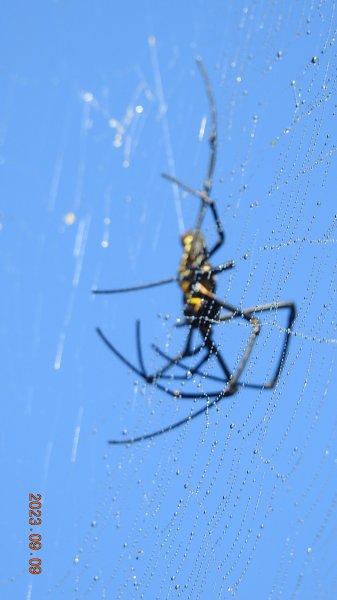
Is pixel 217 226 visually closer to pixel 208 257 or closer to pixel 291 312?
pixel 208 257

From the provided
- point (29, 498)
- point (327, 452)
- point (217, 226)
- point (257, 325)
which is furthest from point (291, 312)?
point (29, 498)

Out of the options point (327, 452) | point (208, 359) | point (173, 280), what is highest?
point (173, 280)

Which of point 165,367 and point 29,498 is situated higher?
point 165,367

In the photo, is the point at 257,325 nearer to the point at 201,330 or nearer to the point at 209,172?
the point at 201,330

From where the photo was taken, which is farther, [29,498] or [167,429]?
[29,498]

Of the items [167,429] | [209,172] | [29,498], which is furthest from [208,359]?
[29,498]

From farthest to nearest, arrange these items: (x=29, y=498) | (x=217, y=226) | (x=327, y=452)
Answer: (x=29, y=498)
(x=217, y=226)
(x=327, y=452)

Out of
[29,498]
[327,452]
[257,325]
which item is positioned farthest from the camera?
[29,498]

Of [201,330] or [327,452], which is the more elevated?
[201,330]

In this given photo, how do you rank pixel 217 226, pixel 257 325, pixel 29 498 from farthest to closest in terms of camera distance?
pixel 29 498 → pixel 217 226 → pixel 257 325
